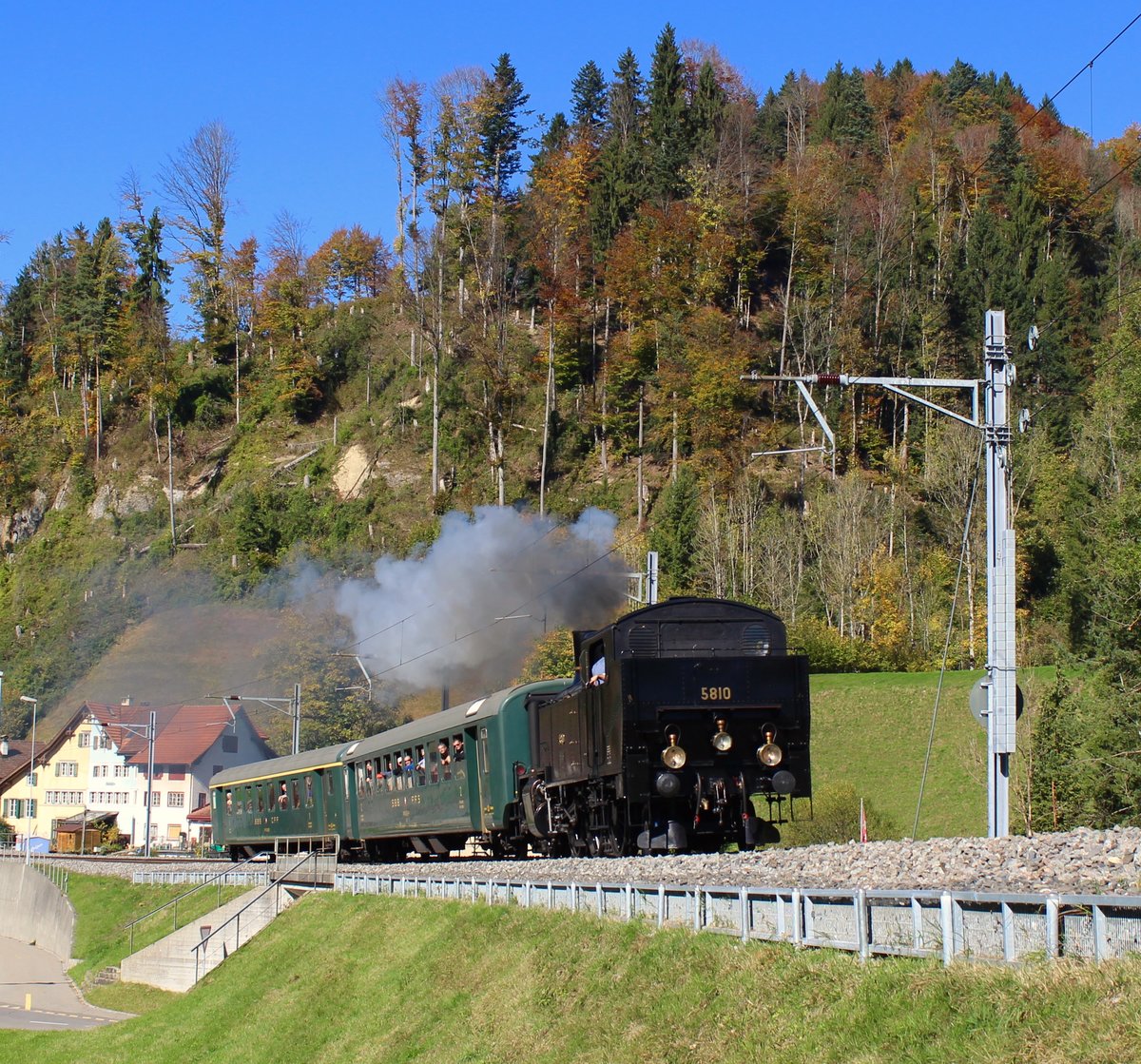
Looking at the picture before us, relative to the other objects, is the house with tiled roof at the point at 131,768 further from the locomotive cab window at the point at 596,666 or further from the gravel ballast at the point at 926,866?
the gravel ballast at the point at 926,866

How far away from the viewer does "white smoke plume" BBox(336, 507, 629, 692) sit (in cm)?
4844

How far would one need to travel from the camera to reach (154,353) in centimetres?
10125

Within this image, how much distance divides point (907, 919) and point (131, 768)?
251ft

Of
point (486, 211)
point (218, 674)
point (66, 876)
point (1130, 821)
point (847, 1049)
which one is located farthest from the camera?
point (486, 211)

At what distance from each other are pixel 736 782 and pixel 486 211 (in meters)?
72.5

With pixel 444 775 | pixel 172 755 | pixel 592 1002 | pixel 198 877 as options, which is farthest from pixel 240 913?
pixel 172 755

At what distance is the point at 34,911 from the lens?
5519 cm

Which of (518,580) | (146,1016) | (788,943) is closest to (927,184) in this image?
(518,580)

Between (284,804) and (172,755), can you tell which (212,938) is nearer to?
(284,804)

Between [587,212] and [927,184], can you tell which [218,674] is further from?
[927,184]

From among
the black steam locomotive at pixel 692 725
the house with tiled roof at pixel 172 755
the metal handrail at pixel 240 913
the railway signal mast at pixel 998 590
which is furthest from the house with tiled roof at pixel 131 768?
the railway signal mast at pixel 998 590

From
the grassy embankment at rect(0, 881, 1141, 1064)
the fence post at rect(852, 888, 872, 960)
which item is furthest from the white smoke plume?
the fence post at rect(852, 888, 872, 960)

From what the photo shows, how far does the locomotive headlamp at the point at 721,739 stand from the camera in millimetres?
18875

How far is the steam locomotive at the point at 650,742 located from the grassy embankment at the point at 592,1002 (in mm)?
2477
